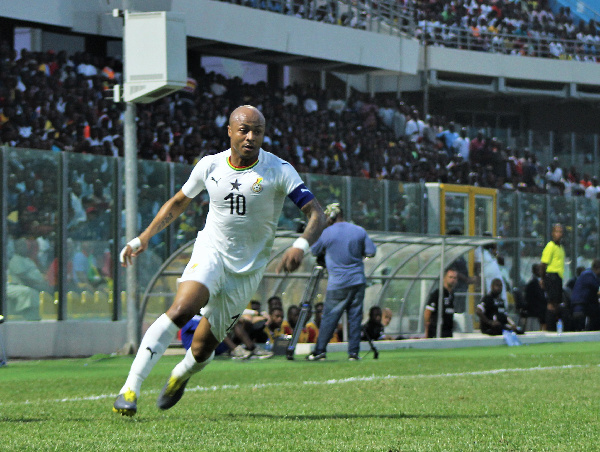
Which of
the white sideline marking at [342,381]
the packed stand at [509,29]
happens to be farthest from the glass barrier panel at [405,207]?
the packed stand at [509,29]

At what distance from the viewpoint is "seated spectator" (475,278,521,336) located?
19.7m

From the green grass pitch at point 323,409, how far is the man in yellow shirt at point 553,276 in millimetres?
8764

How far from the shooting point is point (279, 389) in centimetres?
975

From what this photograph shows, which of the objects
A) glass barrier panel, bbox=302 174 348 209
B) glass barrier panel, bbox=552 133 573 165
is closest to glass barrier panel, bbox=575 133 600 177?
glass barrier panel, bbox=552 133 573 165

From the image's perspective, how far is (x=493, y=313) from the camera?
20.0 meters

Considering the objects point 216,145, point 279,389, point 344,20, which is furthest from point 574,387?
point 344,20

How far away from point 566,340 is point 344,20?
15449 mm

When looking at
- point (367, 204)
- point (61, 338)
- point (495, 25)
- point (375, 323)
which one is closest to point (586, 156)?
point (495, 25)

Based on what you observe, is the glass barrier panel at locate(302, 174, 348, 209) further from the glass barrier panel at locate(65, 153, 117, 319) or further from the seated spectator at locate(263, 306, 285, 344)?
the glass barrier panel at locate(65, 153, 117, 319)

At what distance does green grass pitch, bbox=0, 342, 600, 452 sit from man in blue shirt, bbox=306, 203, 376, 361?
32.8 inches

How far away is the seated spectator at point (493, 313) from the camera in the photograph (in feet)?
64.7

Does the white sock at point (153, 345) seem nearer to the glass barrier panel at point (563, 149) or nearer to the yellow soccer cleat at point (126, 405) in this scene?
the yellow soccer cleat at point (126, 405)

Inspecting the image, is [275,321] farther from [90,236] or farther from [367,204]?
[367,204]

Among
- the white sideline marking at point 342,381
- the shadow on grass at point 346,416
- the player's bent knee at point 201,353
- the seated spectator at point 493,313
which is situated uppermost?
the player's bent knee at point 201,353
